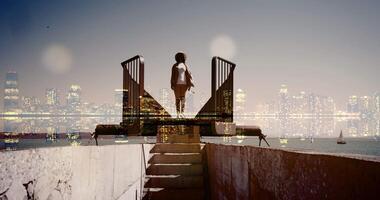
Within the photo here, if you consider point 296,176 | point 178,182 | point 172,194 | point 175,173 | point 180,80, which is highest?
point 180,80

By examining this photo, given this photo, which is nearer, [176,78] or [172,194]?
[172,194]

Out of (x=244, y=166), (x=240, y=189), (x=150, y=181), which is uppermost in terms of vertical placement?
(x=244, y=166)

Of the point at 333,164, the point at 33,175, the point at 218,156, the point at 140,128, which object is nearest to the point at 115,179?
the point at 218,156

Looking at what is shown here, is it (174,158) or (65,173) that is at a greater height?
(65,173)

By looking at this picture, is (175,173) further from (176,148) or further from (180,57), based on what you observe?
(180,57)

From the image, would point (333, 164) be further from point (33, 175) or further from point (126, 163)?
point (126, 163)

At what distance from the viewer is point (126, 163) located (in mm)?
6395

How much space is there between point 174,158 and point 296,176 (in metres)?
6.31

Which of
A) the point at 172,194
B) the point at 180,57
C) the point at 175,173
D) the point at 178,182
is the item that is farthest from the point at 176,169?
the point at 180,57

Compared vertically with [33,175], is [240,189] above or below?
below

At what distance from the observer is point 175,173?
8477 millimetres

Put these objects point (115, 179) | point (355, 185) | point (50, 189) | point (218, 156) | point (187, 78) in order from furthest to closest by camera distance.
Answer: point (187, 78) → point (218, 156) → point (115, 179) → point (50, 189) → point (355, 185)

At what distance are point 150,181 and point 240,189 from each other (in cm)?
358

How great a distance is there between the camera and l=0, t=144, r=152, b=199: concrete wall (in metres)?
2.20
